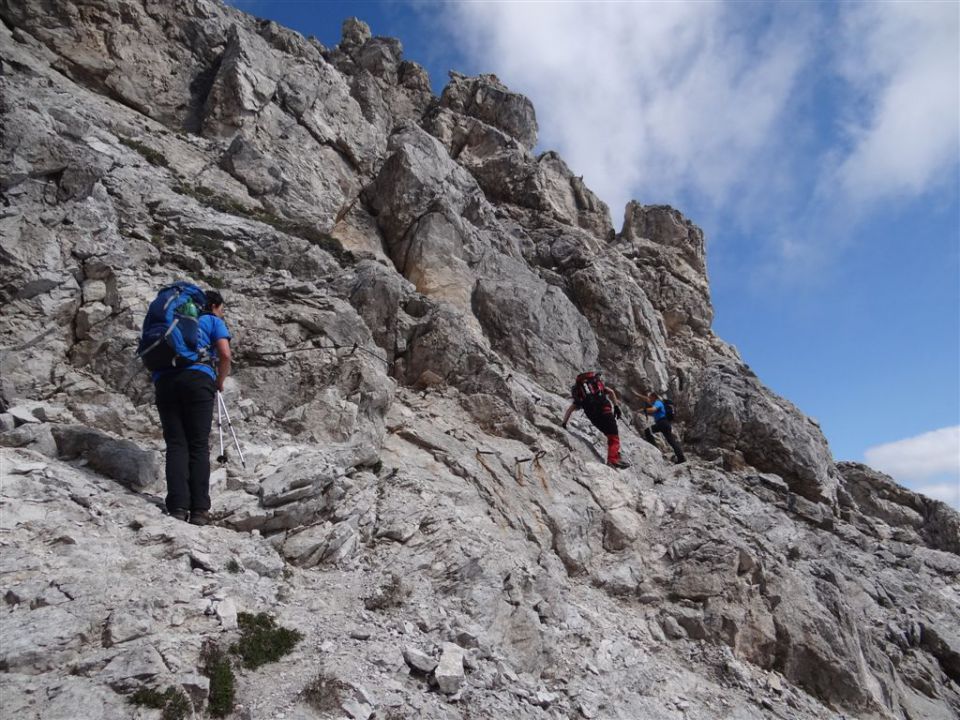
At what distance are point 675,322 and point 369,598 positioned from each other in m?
26.1

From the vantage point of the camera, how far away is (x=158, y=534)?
6.71 metres

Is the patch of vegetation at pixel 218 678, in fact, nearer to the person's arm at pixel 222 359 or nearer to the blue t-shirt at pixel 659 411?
the person's arm at pixel 222 359

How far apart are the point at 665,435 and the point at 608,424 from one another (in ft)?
14.7

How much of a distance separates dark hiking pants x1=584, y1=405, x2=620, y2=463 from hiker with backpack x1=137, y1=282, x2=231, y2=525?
442 inches

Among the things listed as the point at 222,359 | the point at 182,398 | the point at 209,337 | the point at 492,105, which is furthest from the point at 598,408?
the point at 492,105

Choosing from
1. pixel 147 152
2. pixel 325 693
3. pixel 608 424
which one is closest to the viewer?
pixel 325 693

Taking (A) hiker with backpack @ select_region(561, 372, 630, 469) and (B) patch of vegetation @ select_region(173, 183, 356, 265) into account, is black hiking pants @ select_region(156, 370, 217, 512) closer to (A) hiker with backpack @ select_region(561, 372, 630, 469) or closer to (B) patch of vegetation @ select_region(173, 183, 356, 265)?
(B) patch of vegetation @ select_region(173, 183, 356, 265)

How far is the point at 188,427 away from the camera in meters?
7.67

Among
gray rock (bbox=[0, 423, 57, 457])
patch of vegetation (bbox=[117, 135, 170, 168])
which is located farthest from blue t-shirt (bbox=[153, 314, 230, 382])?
Result: patch of vegetation (bbox=[117, 135, 170, 168])

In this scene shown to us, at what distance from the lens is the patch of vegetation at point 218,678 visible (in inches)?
197

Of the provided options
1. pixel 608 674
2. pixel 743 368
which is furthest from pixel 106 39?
pixel 743 368

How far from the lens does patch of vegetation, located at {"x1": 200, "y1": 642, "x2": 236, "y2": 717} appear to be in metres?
5.00

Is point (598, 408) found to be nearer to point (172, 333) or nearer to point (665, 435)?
point (665, 435)

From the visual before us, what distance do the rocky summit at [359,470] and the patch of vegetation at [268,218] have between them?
0.21 meters
